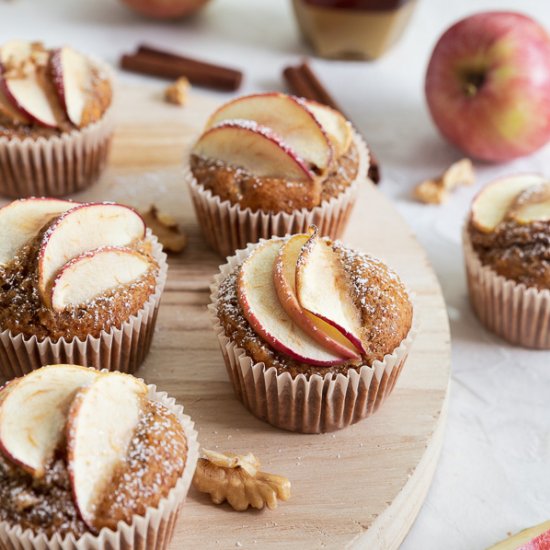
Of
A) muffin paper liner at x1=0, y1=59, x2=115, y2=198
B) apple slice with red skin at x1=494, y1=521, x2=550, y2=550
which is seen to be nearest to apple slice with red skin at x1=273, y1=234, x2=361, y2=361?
apple slice with red skin at x1=494, y1=521, x2=550, y2=550

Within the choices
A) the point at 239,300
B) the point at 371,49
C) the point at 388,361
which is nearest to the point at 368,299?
the point at 388,361

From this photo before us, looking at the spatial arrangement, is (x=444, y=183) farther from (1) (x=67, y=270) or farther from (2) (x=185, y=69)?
(1) (x=67, y=270)

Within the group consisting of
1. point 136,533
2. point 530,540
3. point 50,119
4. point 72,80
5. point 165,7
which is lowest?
point 530,540

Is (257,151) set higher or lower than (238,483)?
higher

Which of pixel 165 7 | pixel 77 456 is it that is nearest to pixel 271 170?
pixel 77 456

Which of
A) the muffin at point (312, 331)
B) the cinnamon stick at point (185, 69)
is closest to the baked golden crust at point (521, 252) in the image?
the muffin at point (312, 331)
